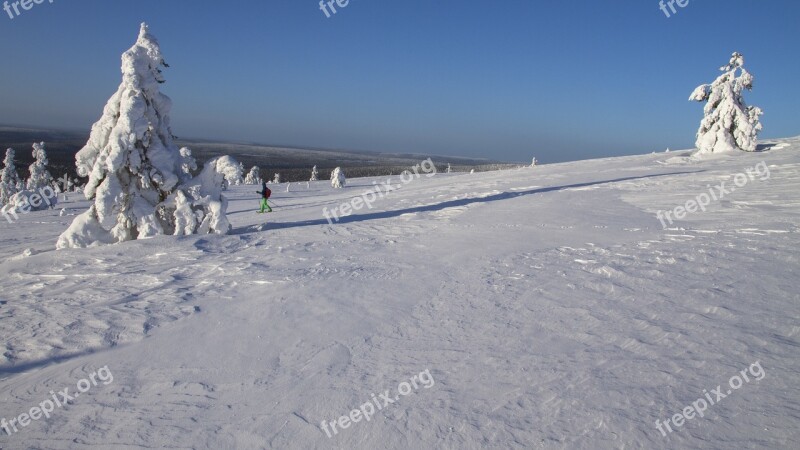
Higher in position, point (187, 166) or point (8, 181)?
point (187, 166)

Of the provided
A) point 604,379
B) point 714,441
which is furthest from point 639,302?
point 714,441

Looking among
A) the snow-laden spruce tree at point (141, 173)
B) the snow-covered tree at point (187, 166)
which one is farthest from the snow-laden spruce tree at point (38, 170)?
the snow-covered tree at point (187, 166)

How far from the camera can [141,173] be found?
1341 cm

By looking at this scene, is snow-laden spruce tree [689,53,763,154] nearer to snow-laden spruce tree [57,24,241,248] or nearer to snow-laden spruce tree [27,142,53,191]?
snow-laden spruce tree [57,24,241,248]

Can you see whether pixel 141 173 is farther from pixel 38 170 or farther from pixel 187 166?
pixel 38 170

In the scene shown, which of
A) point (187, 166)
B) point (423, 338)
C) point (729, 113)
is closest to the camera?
point (423, 338)

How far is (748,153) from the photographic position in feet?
88.1

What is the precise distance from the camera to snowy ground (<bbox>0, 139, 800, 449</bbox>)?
14.1 feet

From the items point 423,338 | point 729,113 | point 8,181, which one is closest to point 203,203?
point 423,338

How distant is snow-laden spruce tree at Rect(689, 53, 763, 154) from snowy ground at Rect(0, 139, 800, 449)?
19964 millimetres

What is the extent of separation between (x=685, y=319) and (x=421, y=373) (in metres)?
4.01

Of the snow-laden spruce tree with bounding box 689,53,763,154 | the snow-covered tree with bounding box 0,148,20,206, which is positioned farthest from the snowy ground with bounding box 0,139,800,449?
the snow-covered tree with bounding box 0,148,20,206

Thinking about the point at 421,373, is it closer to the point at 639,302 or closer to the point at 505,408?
the point at 505,408

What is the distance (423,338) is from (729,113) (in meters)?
31.2
